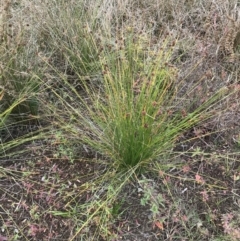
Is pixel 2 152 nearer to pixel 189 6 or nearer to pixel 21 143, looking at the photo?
pixel 21 143

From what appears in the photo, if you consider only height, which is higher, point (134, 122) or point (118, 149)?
point (134, 122)

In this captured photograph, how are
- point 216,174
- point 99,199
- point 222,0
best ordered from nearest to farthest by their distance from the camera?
point 99,199 < point 216,174 < point 222,0

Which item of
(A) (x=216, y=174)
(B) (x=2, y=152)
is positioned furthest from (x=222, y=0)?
(B) (x=2, y=152)

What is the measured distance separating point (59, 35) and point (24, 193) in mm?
1091

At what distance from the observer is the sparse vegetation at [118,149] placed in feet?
5.92

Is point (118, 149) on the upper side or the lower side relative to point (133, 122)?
lower

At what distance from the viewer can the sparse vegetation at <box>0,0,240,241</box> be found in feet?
5.92

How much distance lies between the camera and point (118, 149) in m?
1.87

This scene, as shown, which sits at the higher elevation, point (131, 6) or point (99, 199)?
point (131, 6)

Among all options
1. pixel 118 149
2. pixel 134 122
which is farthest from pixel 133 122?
pixel 118 149

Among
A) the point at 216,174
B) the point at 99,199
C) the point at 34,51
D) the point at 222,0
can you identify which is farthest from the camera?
the point at 222,0

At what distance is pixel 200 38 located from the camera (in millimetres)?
2611

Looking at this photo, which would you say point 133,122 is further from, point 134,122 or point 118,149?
point 118,149

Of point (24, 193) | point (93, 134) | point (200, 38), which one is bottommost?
point (24, 193)
